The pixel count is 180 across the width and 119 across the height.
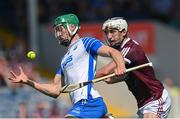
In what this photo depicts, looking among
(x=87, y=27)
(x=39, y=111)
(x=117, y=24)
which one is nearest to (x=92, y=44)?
(x=117, y=24)

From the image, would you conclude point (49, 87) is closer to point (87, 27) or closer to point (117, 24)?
point (117, 24)

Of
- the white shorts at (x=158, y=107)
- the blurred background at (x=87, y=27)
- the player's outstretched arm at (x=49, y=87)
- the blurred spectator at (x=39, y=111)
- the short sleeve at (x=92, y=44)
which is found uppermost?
the blurred background at (x=87, y=27)

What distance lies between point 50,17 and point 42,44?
0.74m

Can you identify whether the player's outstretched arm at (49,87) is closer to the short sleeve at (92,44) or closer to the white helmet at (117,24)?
the short sleeve at (92,44)

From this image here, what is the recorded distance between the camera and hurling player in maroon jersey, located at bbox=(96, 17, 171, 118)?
895 centimetres

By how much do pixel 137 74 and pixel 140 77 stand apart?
0.05 meters

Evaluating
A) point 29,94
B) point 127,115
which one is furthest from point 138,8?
point 127,115

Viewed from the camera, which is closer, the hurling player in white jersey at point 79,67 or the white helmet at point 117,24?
the hurling player in white jersey at point 79,67

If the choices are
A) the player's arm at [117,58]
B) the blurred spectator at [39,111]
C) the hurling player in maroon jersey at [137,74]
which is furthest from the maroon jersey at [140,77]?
the blurred spectator at [39,111]

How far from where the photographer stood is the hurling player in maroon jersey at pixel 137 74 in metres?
8.95

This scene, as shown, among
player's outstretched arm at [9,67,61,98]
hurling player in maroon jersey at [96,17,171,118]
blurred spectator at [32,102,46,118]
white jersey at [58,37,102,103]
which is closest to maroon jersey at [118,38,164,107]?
hurling player in maroon jersey at [96,17,171,118]

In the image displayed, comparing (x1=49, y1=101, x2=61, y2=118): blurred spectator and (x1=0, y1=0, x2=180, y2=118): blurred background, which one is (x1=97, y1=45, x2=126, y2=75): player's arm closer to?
(x1=49, y1=101, x2=61, y2=118): blurred spectator

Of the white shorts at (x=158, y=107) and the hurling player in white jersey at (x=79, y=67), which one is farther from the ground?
the hurling player in white jersey at (x=79, y=67)

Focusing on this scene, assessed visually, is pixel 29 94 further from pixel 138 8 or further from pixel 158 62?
pixel 138 8
